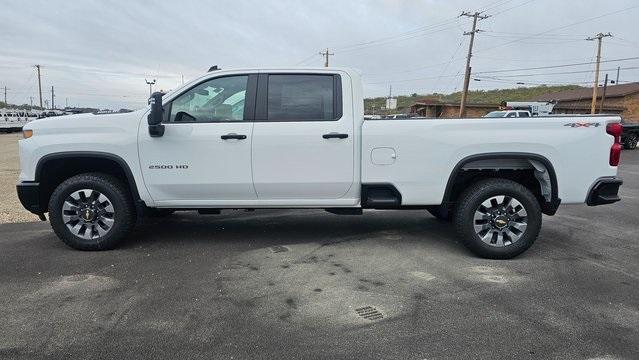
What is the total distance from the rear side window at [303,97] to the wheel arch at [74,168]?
5.52 feet

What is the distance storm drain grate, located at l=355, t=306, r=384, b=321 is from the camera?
Result: 3.71 meters

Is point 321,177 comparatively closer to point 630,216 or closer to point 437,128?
point 437,128

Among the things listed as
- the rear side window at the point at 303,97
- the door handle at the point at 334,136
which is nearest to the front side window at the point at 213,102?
the rear side window at the point at 303,97

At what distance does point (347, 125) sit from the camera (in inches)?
203

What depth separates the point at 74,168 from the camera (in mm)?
5562

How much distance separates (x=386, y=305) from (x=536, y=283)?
5.15 feet

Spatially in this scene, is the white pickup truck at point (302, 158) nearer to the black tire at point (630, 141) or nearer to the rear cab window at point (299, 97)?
the rear cab window at point (299, 97)

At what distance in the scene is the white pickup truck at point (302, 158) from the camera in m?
5.06

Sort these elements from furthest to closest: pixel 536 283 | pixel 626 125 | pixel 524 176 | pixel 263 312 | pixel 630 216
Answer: pixel 626 125, pixel 630 216, pixel 524 176, pixel 536 283, pixel 263 312

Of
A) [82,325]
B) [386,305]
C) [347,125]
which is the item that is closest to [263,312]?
[386,305]

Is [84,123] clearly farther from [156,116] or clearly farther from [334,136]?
[334,136]

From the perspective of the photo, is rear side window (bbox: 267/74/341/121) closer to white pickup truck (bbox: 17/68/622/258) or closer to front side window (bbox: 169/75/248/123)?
white pickup truck (bbox: 17/68/622/258)

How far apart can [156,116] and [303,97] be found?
5.07 ft

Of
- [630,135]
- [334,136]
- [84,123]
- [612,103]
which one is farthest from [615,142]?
[612,103]
